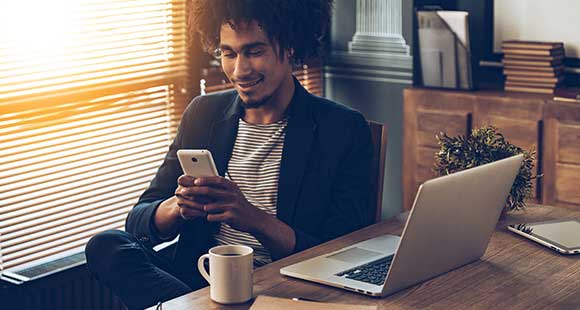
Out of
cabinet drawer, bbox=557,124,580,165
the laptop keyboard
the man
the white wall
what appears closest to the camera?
the laptop keyboard

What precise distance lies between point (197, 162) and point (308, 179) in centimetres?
54

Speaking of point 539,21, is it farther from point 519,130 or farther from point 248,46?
point 248,46

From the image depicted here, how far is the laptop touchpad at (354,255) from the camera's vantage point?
2008 millimetres

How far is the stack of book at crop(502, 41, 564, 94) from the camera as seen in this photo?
385 cm

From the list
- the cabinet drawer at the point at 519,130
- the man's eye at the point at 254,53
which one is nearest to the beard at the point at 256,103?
the man's eye at the point at 254,53

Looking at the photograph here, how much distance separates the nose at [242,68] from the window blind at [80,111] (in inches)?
35.2

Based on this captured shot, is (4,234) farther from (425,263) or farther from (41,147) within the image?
(425,263)

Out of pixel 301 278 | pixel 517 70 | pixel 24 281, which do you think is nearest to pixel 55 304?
pixel 24 281

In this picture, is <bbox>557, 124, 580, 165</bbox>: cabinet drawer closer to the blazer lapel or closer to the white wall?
the white wall

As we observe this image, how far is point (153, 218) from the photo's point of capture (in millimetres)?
2416

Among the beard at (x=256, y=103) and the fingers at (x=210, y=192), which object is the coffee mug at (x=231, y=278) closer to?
the fingers at (x=210, y=192)

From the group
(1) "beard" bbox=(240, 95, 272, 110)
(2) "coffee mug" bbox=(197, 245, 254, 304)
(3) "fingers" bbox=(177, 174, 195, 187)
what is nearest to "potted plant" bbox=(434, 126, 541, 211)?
(1) "beard" bbox=(240, 95, 272, 110)

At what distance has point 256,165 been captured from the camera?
2.56 m

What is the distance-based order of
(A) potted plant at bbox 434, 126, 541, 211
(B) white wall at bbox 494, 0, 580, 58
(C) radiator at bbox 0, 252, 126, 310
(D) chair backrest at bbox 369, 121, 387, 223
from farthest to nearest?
(B) white wall at bbox 494, 0, 580, 58, (C) radiator at bbox 0, 252, 126, 310, (D) chair backrest at bbox 369, 121, 387, 223, (A) potted plant at bbox 434, 126, 541, 211
